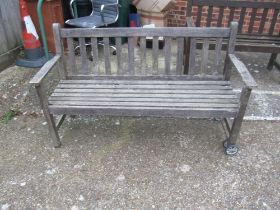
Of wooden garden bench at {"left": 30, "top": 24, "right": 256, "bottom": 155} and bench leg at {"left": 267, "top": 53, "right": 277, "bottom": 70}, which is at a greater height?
wooden garden bench at {"left": 30, "top": 24, "right": 256, "bottom": 155}

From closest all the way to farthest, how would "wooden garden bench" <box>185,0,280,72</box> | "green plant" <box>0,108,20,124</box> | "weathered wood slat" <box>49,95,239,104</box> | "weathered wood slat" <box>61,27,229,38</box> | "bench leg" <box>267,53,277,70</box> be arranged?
"weathered wood slat" <box>49,95,239,104</box>, "weathered wood slat" <box>61,27,229,38</box>, "green plant" <box>0,108,20,124</box>, "wooden garden bench" <box>185,0,280,72</box>, "bench leg" <box>267,53,277,70</box>

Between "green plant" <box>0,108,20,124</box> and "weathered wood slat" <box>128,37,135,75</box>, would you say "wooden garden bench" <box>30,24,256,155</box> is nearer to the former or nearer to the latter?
"weathered wood slat" <box>128,37,135,75</box>

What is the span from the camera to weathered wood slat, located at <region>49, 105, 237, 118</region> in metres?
2.44

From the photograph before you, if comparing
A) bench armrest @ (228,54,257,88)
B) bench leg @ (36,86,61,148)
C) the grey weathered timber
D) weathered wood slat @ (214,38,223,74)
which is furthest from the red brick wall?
bench leg @ (36,86,61,148)

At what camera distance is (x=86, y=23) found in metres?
4.42

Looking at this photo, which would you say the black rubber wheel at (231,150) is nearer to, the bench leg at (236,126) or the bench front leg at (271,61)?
the bench leg at (236,126)

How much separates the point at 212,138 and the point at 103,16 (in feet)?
9.15

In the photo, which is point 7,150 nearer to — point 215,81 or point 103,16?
point 215,81

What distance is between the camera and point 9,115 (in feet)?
10.9

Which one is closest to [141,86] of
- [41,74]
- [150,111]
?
[150,111]

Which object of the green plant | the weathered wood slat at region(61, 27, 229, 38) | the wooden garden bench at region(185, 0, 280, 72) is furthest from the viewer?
the wooden garden bench at region(185, 0, 280, 72)

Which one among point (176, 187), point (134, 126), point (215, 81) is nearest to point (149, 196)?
point (176, 187)

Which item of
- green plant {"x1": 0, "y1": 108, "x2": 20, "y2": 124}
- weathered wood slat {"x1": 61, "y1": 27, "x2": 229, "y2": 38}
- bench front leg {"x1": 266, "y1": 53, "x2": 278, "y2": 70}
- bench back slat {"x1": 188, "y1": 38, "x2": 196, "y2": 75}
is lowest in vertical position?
green plant {"x1": 0, "y1": 108, "x2": 20, "y2": 124}

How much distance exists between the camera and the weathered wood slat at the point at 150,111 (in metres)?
2.44
